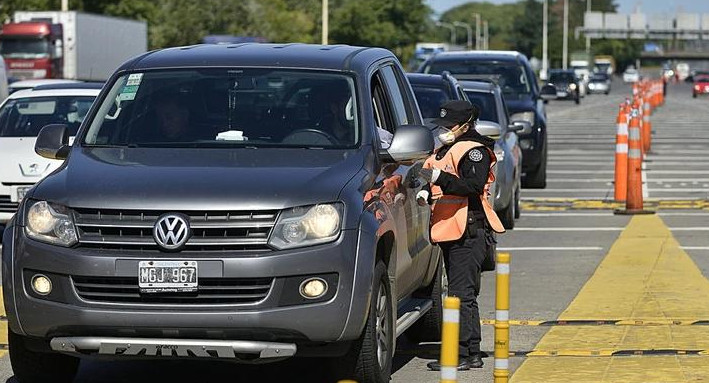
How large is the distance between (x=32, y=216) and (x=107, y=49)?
53.5 metres

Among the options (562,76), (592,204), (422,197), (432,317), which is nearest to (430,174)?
(422,197)

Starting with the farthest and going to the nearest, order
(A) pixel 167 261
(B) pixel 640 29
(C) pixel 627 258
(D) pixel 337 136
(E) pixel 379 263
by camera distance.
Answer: (B) pixel 640 29
(C) pixel 627 258
(D) pixel 337 136
(E) pixel 379 263
(A) pixel 167 261

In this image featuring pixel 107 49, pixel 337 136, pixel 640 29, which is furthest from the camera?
pixel 640 29

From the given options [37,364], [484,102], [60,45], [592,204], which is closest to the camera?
[37,364]

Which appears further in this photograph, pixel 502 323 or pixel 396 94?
pixel 396 94

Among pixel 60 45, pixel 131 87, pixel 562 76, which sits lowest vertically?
pixel 562 76

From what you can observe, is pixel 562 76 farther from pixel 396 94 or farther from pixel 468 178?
pixel 468 178

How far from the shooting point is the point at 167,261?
7902 millimetres

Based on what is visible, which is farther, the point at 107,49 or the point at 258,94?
the point at 107,49

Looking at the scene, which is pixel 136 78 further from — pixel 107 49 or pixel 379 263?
pixel 107 49

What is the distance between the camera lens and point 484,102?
777 inches

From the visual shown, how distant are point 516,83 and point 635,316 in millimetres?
13329

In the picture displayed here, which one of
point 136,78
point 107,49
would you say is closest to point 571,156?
point 136,78

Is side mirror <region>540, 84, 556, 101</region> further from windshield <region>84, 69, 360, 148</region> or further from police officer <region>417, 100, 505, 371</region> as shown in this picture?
windshield <region>84, 69, 360, 148</region>
